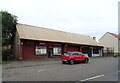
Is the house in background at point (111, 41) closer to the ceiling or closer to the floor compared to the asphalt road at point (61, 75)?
closer to the ceiling

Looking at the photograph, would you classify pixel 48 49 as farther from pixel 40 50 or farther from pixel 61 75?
pixel 61 75

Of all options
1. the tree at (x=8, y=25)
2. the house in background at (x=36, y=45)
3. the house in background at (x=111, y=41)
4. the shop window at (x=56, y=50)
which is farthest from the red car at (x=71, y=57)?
the house in background at (x=111, y=41)

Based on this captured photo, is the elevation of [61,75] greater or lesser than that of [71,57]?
lesser

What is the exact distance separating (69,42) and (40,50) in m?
6.86

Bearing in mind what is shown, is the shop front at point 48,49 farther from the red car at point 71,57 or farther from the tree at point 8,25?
the red car at point 71,57

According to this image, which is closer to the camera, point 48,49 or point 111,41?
point 48,49

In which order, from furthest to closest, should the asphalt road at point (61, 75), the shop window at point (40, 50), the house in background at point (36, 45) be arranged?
the shop window at point (40, 50)
the house in background at point (36, 45)
the asphalt road at point (61, 75)

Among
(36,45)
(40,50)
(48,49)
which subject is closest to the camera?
(36,45)

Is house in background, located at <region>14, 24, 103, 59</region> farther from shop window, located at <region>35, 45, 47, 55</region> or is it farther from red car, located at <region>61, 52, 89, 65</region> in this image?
red car, located at <region>61, 52, 89, 65</region>

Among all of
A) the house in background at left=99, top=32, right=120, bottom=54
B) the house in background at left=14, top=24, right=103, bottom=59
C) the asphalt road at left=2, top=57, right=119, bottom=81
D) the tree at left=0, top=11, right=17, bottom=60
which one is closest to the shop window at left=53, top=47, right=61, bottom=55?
the house in background at left=14, top=24, right=103, bottom=59

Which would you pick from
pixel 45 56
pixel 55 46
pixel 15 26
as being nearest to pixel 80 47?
pixel 55 46

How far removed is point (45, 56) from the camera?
23.9m

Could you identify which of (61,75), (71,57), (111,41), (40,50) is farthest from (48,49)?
(111,41)

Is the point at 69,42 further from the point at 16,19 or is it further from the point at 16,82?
the point at 16,82
